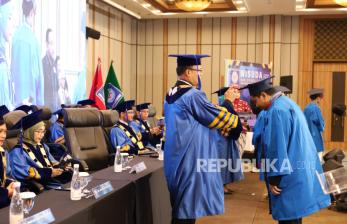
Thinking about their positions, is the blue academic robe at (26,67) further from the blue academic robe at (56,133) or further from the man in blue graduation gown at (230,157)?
the man in blue graduation gown at (230,157)

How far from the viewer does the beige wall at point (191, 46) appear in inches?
437

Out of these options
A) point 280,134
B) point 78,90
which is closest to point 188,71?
point 280,134

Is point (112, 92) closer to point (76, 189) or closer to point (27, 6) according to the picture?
point (27, 6)

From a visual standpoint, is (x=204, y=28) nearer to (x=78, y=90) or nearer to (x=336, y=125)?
(x=336, y=125)

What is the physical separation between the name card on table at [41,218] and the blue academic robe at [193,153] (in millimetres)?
999

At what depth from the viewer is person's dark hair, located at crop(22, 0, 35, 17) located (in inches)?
211

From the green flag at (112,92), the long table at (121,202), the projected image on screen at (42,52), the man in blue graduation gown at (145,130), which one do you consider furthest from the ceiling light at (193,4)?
the long table at (121,202)

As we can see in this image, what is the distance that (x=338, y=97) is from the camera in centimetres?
1118

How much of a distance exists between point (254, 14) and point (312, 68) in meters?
1.92

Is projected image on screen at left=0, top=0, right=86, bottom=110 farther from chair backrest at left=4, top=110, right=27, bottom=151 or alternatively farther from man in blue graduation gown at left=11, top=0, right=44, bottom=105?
Result: chair backrest at left=4, top=110, right=27, bottom=151

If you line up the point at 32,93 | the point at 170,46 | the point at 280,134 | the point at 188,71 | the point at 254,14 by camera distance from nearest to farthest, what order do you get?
the point at 280,134
the point at 188,71
the point at 32,93
the point at 254,14
the point at 170,46

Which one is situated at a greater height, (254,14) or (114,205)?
(254,14)

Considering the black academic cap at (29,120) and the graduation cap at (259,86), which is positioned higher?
the graduation cap at (259,86)

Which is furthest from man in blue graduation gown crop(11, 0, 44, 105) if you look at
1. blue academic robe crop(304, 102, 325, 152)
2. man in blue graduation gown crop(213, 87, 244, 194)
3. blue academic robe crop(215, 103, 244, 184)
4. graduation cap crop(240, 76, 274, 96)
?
blue academic robe crop(304, 102, 325, 152)
